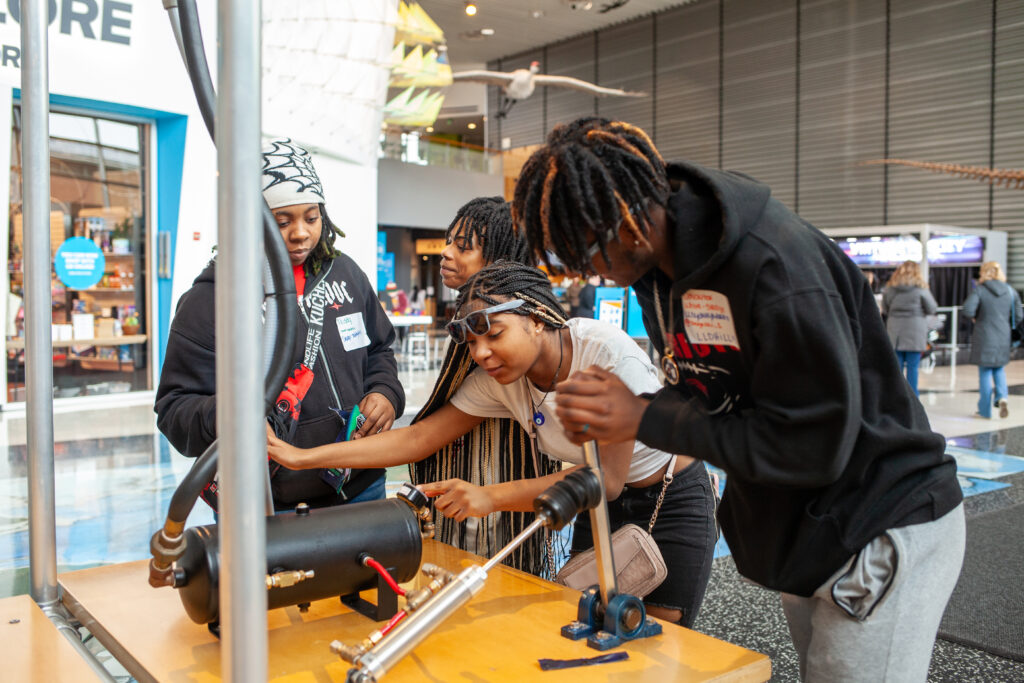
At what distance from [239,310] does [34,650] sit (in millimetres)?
878

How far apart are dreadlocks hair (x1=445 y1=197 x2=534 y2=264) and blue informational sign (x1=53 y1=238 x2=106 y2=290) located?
6.77 meters

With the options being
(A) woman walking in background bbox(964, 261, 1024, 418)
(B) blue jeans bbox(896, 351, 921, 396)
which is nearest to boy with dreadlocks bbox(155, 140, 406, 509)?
(A) woman walking in background bbox(964, 261, 1024, 418)

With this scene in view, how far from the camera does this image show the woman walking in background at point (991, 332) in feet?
26.0

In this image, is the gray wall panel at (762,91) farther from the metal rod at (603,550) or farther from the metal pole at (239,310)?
the metal pole at (239,310)

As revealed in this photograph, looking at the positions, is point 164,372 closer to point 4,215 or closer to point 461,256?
point 461,256

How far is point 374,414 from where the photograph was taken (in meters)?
1.90

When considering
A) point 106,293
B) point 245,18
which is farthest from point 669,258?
point 106,293

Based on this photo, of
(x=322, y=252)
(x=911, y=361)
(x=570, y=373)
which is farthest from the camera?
(x=911, y=361)

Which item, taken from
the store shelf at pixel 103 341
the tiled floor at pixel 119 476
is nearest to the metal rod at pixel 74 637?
the tiled floor at pixel 119 476

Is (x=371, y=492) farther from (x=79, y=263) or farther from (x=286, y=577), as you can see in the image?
(x=79, y=263)

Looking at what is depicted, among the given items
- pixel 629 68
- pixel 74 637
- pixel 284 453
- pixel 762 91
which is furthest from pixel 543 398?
pixel 629 68

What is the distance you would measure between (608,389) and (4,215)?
7.80m

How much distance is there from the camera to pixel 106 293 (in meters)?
8.35

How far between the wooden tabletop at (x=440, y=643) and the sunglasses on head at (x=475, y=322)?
46 cm
